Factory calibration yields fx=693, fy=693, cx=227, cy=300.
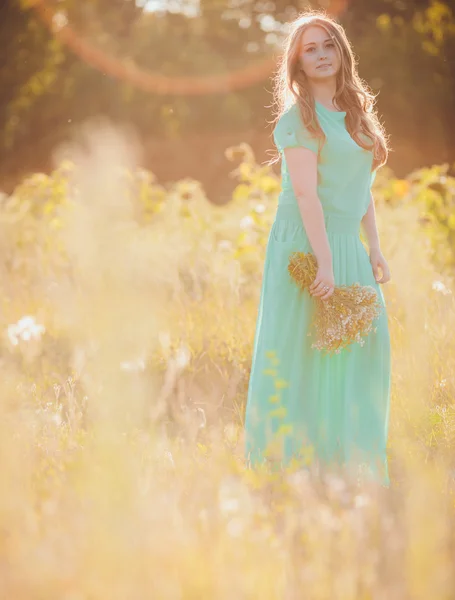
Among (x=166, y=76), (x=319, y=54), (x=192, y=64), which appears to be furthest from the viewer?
(x=166, y=76)

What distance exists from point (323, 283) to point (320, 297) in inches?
2.3

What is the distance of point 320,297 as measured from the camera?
8.11 feet

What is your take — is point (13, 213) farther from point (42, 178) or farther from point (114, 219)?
point (114, 219)

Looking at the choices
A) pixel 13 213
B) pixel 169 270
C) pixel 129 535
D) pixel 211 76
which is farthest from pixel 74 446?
pixel 211 76

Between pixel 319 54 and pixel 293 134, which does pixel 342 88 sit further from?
pixel 293 134

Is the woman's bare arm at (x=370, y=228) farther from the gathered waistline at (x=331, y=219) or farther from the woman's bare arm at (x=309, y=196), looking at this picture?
the woman's bare arm at (x=309, y=196)

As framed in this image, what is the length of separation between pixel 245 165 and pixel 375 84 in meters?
8.03

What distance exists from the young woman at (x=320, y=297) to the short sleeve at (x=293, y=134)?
0.11ft

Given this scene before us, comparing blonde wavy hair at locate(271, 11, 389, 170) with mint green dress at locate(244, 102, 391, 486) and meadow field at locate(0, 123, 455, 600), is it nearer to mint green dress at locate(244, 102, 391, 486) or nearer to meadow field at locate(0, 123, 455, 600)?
mint green dress at locate(244, 102, 391, 486)

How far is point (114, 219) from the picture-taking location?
7.91 ft

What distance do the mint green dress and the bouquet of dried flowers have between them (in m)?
0.10

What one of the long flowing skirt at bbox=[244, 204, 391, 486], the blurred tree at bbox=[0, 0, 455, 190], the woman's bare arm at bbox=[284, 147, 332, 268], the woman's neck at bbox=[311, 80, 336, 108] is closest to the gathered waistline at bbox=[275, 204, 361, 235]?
the long flowing skirt at bbox=[244, 204, 391, 486]

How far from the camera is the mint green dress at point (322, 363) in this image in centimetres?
256

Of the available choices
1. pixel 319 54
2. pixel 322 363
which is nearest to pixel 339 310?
pixel 322 363
